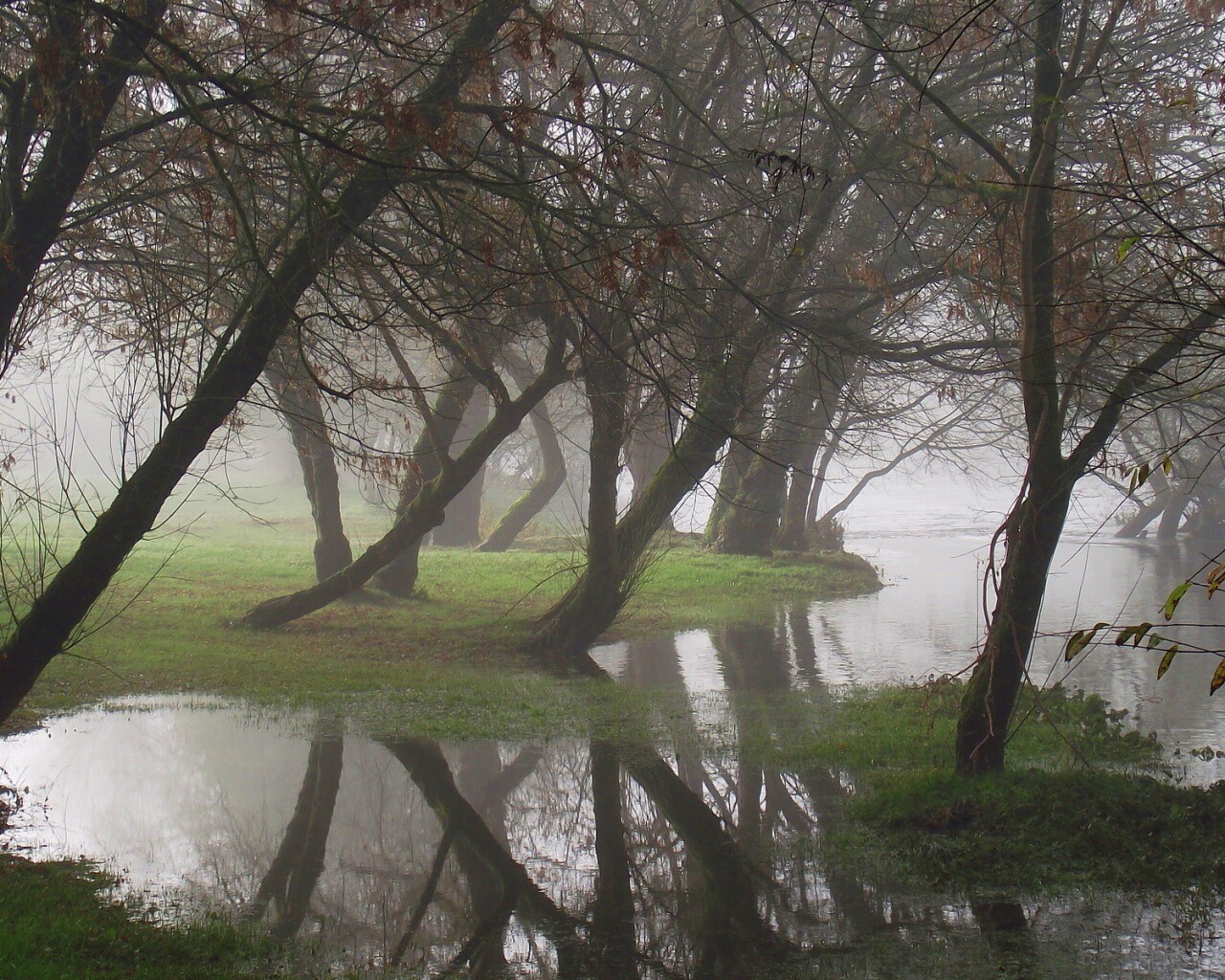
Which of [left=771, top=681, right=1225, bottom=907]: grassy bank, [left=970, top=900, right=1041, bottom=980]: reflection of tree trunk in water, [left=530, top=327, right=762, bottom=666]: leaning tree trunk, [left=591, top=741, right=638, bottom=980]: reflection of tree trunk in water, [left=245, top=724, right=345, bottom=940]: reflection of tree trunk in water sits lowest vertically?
[left=245, top=724, right=345, bottom=940]: reflection of tree trunk in water

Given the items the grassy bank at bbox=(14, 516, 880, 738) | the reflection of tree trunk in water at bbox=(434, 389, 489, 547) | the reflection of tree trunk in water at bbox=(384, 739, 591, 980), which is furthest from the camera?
the reflection of tree trunk in water at bbox=(434, 389, 489, 547)

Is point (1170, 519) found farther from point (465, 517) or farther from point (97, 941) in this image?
point (97, 941)

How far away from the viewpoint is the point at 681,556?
26.7 meters

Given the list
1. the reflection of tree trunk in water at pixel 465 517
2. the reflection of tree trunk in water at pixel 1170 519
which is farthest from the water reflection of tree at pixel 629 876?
the reflection of tree trunk in water at pixel 1170 519

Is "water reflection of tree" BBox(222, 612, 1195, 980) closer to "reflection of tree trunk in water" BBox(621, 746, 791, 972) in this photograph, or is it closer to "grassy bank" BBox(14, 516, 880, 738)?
"reflection of tree trunk in water" BBox(621, 746, 791, 972)

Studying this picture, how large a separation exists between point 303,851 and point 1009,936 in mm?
4204

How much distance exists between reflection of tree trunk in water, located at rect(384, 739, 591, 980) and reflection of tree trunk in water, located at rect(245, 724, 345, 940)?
0.63m

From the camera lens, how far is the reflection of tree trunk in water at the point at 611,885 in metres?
5.48

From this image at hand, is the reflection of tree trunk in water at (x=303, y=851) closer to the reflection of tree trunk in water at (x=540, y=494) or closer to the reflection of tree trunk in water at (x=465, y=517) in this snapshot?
the reflection of tree trunk in water at (x=540, y=494)

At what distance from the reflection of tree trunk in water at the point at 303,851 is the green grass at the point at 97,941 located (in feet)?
1.26

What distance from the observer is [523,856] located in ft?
23.2

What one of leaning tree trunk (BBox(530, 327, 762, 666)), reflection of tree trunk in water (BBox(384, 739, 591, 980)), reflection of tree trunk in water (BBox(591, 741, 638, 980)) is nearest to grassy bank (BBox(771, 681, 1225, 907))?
reflection of tree trunk in water (BBox(591, 741, 638, 980))

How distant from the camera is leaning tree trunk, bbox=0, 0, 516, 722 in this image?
751 cm

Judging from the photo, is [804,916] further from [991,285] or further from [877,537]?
[877,537]
